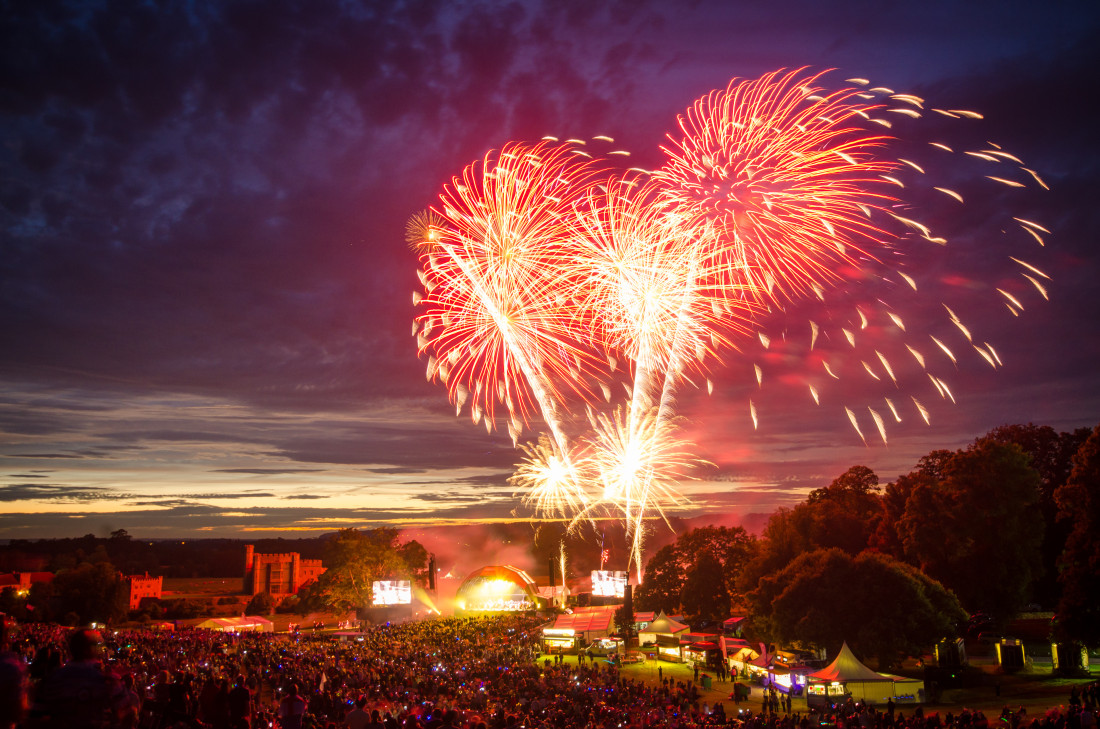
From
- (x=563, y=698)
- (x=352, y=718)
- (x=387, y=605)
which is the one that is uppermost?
(x=352, y=718)

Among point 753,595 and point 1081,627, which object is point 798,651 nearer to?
point 753,595

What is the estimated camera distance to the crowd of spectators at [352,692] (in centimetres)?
440

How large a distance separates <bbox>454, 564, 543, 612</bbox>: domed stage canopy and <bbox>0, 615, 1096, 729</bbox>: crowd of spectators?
89.2 ft

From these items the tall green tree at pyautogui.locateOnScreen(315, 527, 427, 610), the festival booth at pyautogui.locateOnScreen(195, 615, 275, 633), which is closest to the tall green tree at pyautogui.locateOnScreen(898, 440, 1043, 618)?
the festival booth at pyautogui.locateOnScreen(195, 615, 275, 633)

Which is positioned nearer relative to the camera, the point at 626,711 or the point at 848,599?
the point at 626,711

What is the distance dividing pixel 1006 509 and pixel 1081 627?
24.8ft

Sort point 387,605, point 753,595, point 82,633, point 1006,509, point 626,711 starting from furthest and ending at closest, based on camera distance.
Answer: point 387,605
point 753,595
point 1006,509
point 626,711
point 82,633

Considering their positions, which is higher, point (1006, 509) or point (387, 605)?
point (1006, 509)

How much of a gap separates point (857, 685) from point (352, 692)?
15.0 meters

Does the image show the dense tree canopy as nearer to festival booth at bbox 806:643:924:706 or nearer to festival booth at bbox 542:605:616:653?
festival booth at bbox 542:605:616:653

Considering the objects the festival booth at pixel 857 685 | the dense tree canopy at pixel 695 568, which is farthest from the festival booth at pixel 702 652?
the dense tree canopy at pixel 695 568

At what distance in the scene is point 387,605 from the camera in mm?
60344

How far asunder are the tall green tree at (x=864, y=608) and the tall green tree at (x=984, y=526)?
15.0ft

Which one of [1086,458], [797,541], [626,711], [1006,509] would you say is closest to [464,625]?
[797,541]
